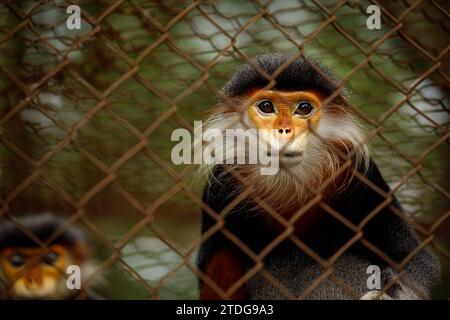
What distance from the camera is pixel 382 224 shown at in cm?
200

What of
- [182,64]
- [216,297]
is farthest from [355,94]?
[216,297]

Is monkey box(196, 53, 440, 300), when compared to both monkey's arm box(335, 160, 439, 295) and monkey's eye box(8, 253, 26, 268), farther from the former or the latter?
A: monkey's eye box(8, 253, 26, 268)

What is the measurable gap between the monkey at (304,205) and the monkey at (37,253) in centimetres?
82

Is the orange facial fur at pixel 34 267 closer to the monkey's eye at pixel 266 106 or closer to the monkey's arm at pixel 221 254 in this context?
the monkey's arm at pixel 221 254

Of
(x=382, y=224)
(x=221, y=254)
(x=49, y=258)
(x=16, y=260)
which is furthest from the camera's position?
(x=16, y=260)

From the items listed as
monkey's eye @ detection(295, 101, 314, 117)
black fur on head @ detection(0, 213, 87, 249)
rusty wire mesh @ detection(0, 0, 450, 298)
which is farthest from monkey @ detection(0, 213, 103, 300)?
monkey's eye @ detection(295, 101, 314, 117)

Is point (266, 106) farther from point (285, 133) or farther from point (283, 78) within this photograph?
point (285, 133)

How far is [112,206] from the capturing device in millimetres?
3564

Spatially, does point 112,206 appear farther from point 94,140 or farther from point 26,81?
point 26,81

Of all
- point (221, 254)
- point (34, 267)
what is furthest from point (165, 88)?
point (34, 267)

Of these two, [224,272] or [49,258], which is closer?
[49,258]

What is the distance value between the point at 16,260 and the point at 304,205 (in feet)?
6.33

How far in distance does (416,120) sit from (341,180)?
998 millimetres

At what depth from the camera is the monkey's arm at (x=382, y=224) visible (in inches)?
77.3
